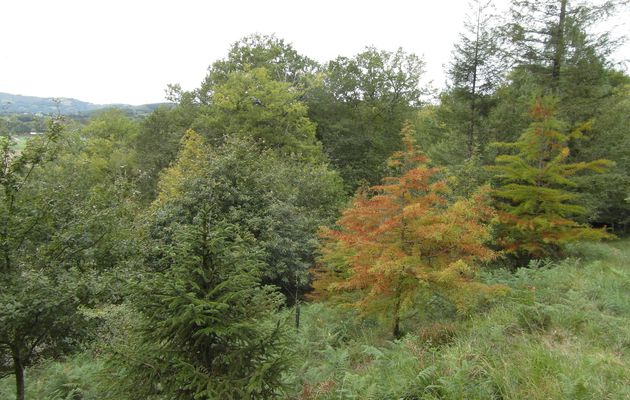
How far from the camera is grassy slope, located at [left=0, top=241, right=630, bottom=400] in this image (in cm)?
416

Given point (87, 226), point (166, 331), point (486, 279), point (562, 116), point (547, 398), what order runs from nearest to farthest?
point (547, 398) → point (166, 331) → point (87, 226) → point (486, 279) → point (562, 116)

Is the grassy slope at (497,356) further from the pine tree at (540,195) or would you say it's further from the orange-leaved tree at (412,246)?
the pine tree at (540,195)

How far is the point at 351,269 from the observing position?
26.7ft

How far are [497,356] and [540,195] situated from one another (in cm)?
785

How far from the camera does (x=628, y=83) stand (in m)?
23.6

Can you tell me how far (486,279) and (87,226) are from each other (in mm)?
8395

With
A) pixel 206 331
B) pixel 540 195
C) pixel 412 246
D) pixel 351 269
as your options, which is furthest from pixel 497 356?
pixel 540 195

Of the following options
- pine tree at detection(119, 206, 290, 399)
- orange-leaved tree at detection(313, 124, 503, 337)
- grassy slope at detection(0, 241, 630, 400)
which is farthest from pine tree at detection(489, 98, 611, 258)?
pine tree at detection(119, 206, 290, 399)

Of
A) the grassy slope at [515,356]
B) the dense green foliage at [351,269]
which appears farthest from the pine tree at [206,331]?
the grassy slope at [515,356]

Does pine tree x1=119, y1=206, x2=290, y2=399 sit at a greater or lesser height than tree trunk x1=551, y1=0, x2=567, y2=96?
A: lesser

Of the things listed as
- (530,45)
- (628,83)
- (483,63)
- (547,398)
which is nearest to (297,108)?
(483,63)

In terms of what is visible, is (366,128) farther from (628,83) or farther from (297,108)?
(628,83)

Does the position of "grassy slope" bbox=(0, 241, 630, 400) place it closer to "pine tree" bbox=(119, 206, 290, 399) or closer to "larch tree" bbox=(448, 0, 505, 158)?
"pine tree" bbox=(119, 206, 290, 399)

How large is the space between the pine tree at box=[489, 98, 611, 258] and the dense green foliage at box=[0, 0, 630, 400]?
0.07 m
